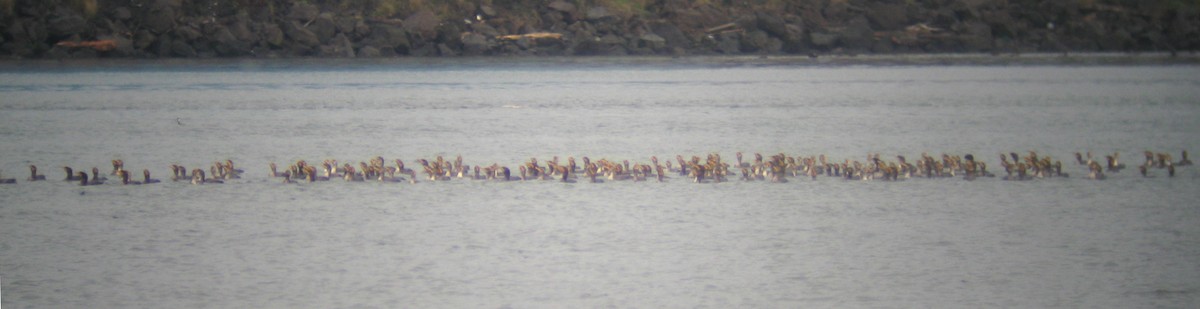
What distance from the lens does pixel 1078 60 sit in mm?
23234

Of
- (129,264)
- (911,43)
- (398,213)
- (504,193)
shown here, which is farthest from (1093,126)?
(911,43)

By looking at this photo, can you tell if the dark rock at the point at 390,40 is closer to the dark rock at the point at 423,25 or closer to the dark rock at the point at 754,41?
the dark rock at the point at 423,25

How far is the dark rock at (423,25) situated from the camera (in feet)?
78.7

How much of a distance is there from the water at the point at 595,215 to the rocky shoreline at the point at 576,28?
30.6 feet

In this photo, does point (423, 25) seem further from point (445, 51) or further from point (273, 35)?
point (273, 35)

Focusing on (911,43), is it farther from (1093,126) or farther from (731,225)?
(731,225)

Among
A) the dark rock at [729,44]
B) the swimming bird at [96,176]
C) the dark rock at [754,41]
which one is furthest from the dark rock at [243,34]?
the swimming bird at [96,176]

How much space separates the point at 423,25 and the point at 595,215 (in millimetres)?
17596

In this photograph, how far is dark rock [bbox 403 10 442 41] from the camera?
945 inches

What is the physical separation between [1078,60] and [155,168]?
17.6 m

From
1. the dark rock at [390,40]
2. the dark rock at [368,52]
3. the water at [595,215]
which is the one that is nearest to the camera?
the water at [595,215]

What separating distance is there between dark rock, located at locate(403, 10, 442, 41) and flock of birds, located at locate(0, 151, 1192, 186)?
15.3m

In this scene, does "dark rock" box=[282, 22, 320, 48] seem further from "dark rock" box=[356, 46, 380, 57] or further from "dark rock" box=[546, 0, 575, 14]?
"dark rock" box=[546, 0, 575, 14]

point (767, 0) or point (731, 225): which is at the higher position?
point (767, 0)
